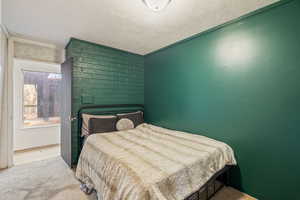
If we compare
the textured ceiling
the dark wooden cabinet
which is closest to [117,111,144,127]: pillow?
the dark wooden cabinet

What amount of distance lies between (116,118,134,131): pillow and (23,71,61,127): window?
2396 mm

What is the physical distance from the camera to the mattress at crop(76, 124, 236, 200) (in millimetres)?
1139

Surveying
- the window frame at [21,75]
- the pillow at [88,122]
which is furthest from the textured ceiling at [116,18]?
the pillow at [88,122]

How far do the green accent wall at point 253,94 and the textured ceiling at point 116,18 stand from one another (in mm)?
268

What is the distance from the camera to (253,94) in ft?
6.04

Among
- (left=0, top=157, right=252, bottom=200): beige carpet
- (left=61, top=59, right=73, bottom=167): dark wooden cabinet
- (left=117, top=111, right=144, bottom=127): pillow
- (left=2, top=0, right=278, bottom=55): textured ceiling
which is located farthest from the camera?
(left=117, top=111, right=144, bottom=127): pillow

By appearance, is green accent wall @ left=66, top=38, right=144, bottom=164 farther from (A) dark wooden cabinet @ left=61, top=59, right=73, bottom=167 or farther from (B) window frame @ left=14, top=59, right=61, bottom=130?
(B) window frame @ left=14, top=59, right=61, bottom=130

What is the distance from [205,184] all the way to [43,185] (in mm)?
2361

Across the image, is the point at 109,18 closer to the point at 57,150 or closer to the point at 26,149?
the point at 57,150

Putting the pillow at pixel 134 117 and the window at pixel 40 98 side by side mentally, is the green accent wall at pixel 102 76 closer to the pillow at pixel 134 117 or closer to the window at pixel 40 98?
the pillow at pixel 134 117

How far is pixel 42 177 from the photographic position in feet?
7.32

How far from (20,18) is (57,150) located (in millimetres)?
2951

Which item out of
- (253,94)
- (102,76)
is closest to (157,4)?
(253,94)

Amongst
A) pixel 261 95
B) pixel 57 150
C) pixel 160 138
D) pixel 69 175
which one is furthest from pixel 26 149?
pixel 261 95
